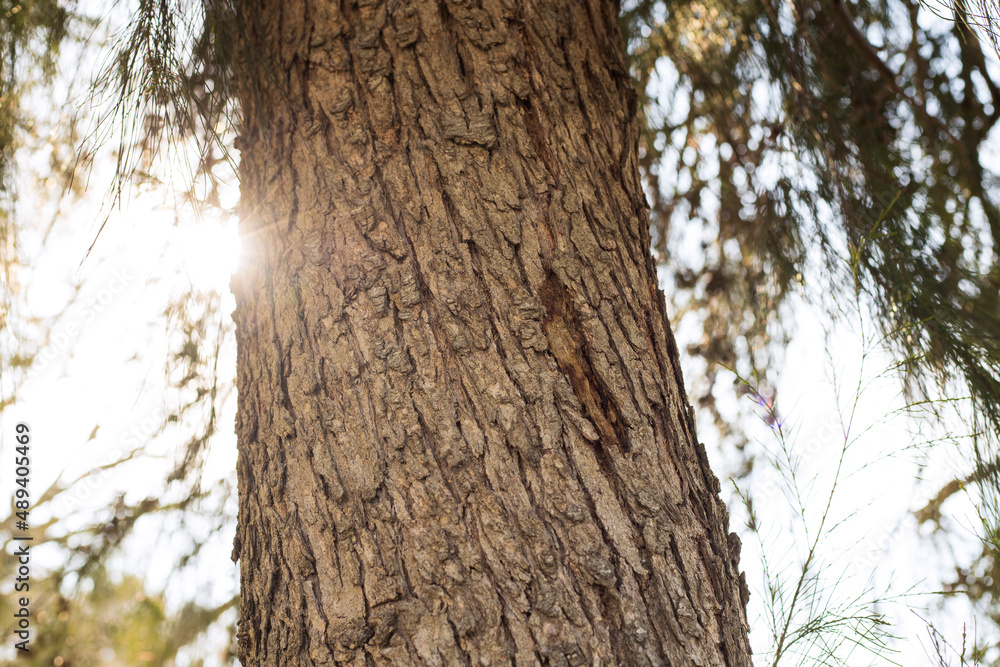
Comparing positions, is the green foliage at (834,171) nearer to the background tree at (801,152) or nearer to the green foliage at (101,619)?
the background tree at (801,152)

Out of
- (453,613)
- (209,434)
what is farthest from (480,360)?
(209,434)

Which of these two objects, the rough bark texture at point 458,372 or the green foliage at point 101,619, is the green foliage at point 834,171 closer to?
the rough bark texture at point 458,372

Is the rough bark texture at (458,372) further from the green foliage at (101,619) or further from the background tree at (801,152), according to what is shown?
the green foliage at (101,619)

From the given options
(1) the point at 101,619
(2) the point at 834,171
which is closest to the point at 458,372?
(2) the point at 834,171

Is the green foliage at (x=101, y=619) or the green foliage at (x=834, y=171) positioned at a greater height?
the green foliage at (x=834, y=171)

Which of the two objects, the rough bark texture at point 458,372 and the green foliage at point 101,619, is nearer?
the rough bark texture at point 458,372

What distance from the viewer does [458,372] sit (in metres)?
0.77

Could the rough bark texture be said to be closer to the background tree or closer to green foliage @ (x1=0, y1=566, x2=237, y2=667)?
the background tree

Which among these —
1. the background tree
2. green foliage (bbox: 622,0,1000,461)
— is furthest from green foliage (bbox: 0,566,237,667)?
green foliage (bbox: 622,0,1000,461)

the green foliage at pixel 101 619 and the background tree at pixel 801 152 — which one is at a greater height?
the background tree at pixel 801 152

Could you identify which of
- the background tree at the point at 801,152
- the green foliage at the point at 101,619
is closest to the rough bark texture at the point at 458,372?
the background tree at the point at 801,152

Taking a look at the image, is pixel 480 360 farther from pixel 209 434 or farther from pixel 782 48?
pixel 782 48

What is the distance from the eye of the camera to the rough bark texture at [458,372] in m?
0.70

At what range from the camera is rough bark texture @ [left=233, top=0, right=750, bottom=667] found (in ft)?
2.29
